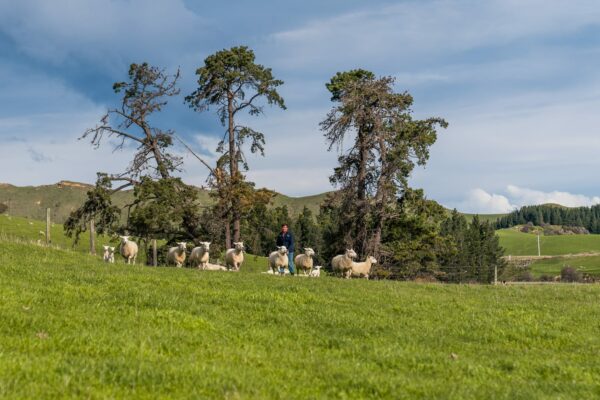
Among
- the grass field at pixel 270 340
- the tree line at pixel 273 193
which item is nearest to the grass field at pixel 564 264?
the tree line at pixel 273 193

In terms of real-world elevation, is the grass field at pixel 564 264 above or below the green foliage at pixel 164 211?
below

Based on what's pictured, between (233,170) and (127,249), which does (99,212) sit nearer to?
(233,170)

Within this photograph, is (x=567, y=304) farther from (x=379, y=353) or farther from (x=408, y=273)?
(x=408, y=273)

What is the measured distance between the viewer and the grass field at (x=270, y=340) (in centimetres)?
798

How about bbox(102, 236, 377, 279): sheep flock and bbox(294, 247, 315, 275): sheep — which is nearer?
bbox(102, 236, 377, 279): sheep flock

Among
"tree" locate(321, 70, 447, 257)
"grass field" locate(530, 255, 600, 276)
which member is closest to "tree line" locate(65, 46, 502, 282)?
"tree" locate(321, 70, 447, 257)

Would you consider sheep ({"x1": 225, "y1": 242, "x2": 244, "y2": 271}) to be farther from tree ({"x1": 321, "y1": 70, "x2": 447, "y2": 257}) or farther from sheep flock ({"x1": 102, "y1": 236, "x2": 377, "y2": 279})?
tree ({"x1": 321, "y1": 70, "x2": 447, "y2": 257})

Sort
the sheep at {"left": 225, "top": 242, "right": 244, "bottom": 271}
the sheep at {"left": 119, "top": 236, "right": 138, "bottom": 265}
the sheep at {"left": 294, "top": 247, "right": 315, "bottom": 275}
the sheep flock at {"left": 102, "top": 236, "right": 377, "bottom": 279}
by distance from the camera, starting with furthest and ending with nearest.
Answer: the sheep at {"left": 119, "top": 236, "right": 138, "bottom": 265} < the sheep at {"left": 294, "top": 247, "right": 315, "bottom": 275} < the sheep at {"left": 225, "top": 242, "right": 244, "bottom": 271} < the sheep flock at {"left": 102, "top": 236, "right": 377, "bottom": 279}

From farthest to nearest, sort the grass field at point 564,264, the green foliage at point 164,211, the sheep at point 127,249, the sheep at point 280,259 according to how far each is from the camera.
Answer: the grass field at point 564,264 → the green foliage at point 164,211 → the sheep at point 127,249 → the sheep at point 280,259

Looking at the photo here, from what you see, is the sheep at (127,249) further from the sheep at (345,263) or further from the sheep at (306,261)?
the sheep at (345,263)

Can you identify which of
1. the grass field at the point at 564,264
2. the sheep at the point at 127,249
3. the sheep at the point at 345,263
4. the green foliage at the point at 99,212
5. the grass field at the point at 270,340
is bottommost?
the grass field at the point at 564,264

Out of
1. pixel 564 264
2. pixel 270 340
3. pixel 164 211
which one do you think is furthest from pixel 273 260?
pixel 564 264

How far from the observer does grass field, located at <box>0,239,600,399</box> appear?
A: 7977mm

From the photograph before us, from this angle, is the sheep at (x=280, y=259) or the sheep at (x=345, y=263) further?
the sheep at (x=345, y=263)
